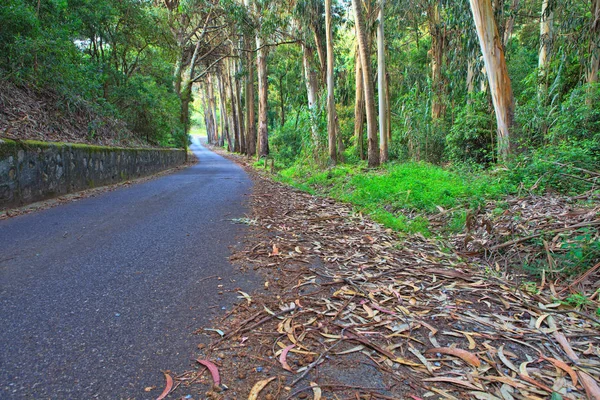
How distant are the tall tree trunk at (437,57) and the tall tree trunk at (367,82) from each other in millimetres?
4493

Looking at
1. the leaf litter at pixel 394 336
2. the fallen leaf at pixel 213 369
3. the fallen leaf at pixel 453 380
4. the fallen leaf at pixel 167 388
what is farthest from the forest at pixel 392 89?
the fallen leaf at pixel 167 388

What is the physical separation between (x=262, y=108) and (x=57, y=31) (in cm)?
1253

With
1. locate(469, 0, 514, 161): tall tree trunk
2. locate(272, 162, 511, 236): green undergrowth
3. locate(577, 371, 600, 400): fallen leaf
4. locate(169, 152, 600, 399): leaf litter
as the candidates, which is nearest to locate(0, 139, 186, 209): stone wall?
locate(169, 152, 600, 399): leaf litter

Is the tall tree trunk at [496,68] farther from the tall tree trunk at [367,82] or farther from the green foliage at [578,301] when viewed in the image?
the green foliage at [578,301]

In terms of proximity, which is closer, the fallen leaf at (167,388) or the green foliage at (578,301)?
the fallen leaf at (167,388)

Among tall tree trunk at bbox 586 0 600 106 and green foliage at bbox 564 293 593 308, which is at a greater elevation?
tall tree trunk at bbox 586 0 600 106

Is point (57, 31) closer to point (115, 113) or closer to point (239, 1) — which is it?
point (115, 113)

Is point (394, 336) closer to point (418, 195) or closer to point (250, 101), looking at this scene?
point (418, 195)

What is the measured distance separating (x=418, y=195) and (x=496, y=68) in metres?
4.03

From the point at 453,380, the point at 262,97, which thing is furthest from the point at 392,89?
the point at 453,380

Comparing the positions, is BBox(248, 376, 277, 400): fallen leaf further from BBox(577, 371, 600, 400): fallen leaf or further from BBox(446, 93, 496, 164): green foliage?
BBox(446, 93, 496, 164): green foliage

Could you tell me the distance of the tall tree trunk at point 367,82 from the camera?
1189 centimetres

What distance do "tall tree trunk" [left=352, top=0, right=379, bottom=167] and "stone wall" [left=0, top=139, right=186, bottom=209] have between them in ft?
25.8

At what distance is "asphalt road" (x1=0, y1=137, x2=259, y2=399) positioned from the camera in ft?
6.06
